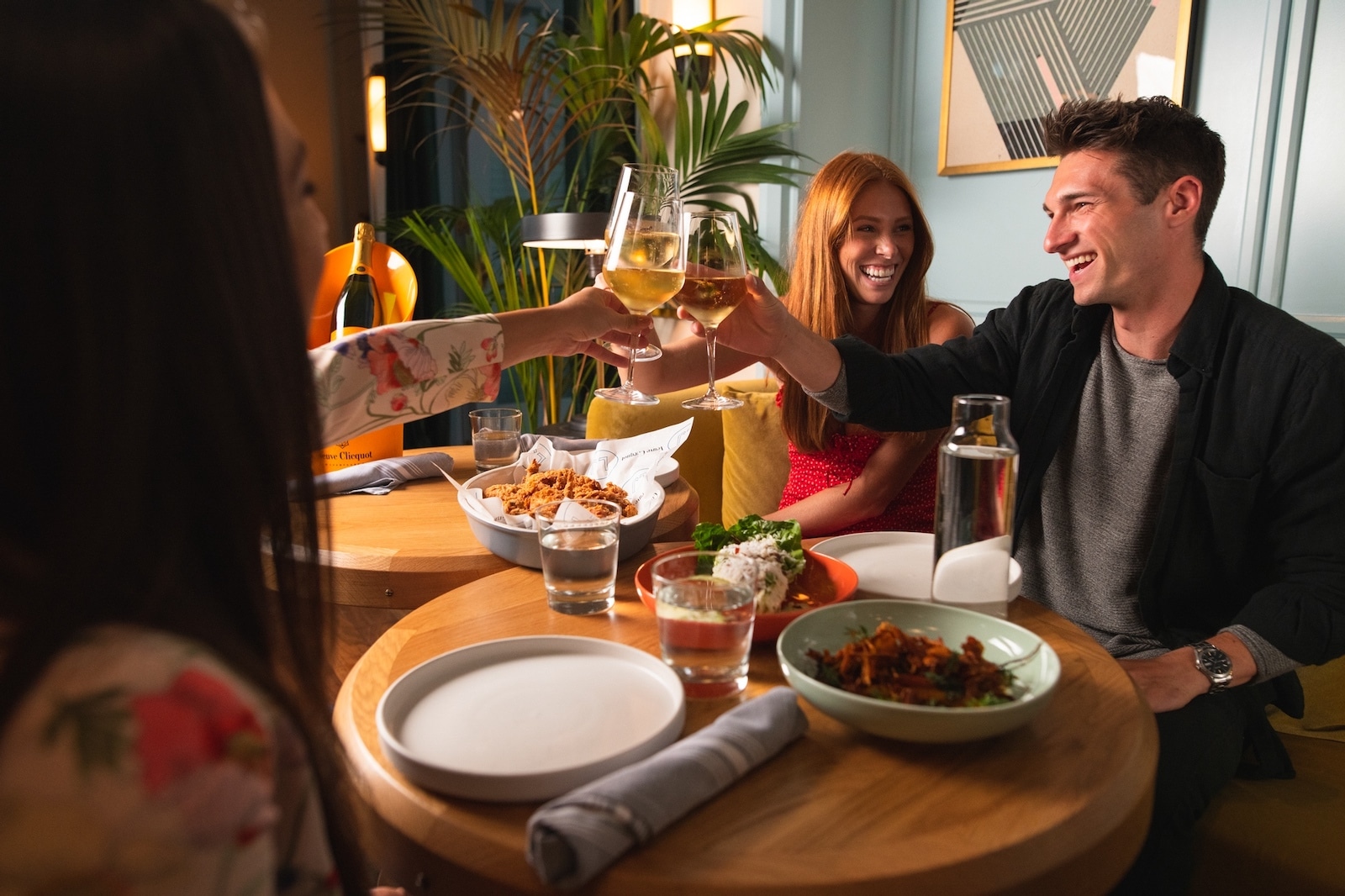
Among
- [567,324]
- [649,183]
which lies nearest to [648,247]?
[649,183]

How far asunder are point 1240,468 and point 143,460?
5.21 ft

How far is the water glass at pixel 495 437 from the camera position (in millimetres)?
1885

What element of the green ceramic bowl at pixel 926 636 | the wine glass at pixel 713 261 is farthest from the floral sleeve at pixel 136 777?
the wine glass at pixel 713 261

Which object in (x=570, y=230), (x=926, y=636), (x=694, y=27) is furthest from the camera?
(x=694, y=27)

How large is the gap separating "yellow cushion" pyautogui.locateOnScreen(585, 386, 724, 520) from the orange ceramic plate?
1.56m

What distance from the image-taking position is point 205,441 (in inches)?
21.3

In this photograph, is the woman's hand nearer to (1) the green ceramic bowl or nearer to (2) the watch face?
(1) the green ceramic bowl

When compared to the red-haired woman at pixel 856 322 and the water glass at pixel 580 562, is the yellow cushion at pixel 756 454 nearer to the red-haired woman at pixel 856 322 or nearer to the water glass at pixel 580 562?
the red-haired woman at pixel 856 322

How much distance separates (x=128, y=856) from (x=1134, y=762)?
767mm

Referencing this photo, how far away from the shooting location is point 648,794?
27.1 inches

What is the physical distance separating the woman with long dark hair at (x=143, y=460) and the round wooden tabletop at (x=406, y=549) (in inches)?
30.0

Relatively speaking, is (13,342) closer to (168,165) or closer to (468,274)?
(168,165)

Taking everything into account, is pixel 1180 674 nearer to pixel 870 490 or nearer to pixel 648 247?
pixel 870 490

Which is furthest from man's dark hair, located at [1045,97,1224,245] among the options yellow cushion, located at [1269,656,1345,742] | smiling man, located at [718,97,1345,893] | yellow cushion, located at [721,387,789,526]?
yellow cushion, located at [721,387,789,526]
